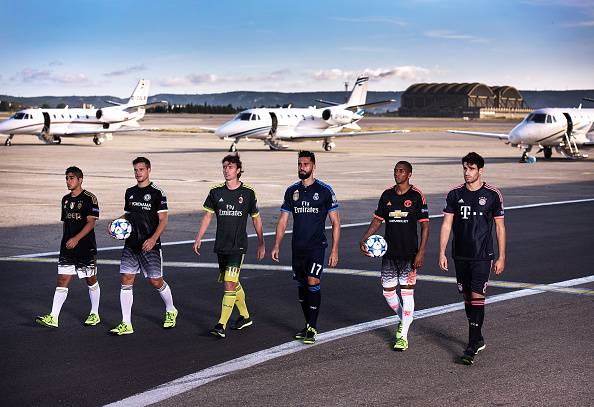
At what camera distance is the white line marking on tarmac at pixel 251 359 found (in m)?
7.77

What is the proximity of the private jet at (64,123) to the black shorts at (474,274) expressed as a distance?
56.6 m

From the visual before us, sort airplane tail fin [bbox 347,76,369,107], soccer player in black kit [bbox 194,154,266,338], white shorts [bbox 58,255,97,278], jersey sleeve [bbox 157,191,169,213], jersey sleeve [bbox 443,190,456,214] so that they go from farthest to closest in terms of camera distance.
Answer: airplane tail fin [bbox 347,76,369,107] < white shorts [bbox 58,255,97,278] < jersey sleeve [bbox 157,191,169,213] < soccer player in black kit [bbox 194,154,266,338] < jersey sleeve [bbox 443,190,456,214]

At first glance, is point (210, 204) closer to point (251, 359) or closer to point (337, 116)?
point (251, 359)

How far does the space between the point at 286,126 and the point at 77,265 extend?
1776 inches

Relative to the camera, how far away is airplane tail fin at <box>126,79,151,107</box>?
257 feet

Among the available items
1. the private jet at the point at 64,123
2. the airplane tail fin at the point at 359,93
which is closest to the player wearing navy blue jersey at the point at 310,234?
the private jet at the point at 64,123

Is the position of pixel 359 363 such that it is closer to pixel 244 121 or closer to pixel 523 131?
pixel 523 131

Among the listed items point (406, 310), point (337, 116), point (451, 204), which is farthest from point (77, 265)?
point (337, 116)

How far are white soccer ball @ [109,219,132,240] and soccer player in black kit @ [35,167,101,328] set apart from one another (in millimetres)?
555

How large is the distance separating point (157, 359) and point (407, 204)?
2.98 meters

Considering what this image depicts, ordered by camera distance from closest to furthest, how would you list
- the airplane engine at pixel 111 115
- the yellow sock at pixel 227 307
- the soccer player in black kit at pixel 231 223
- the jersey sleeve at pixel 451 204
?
1. the jersey sleeve at pixel 451 204
2. the yellow sock at pixel 227 307
3. the soccer player in black kit at pixel 231 223
4. the airplane engine at pixel 111 115

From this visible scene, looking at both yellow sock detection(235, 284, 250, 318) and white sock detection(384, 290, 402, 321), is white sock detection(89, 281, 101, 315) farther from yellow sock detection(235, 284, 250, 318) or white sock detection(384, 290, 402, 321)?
white sock detection(384, 290, 402, 321)

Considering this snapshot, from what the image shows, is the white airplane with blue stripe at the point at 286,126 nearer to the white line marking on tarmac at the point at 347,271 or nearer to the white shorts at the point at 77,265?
the white line marking on tarmac at the point at 347,271

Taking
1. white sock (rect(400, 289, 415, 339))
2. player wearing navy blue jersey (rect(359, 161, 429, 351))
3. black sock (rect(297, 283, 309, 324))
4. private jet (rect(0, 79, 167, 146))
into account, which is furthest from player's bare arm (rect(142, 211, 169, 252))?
private jet (rect(0, 79, 167, 146))
